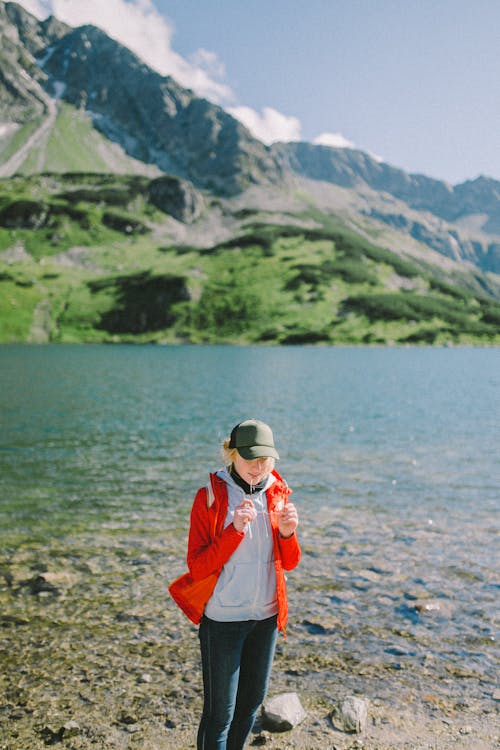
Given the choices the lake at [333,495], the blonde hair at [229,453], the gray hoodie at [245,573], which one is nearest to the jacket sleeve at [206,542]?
the gray hoodie at [245,573]

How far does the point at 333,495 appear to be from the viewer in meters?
24.4

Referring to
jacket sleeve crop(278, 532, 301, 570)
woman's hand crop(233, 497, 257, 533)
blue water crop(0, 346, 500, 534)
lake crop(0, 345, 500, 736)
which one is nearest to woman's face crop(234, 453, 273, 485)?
woman's hand crop(233, 497, 257, 533)

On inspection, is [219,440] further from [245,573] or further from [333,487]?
[245,573]

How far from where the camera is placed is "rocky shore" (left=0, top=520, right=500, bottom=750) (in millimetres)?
8586

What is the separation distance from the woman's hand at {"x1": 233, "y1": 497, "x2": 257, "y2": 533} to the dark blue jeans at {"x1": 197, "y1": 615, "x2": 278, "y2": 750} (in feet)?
4.38

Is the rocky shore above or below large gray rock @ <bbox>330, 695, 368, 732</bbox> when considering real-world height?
below

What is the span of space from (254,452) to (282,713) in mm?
5201

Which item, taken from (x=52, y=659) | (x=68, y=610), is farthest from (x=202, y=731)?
(x=68, y=610)

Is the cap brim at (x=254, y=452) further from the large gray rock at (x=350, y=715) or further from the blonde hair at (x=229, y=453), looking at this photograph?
the large gray rock at (x=350, y=715)

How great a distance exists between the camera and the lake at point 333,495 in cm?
1270

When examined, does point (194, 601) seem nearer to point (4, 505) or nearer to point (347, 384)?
point (4, 505)

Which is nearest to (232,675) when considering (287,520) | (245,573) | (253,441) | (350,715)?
(245,573)

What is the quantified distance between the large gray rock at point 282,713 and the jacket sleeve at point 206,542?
3.96 metres

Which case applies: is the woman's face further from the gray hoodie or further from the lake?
the lake
